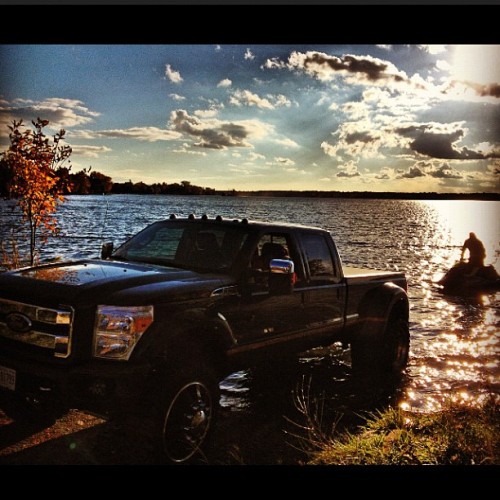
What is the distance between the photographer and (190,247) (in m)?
5.42

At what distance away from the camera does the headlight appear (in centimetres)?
377

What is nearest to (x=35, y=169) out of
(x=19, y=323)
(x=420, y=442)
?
(x=19, y=323)

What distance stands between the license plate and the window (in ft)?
10.4

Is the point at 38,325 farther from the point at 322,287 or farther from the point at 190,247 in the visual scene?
the point at 322,287

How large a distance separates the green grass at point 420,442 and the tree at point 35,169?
7924 mm

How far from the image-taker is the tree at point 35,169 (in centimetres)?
1084

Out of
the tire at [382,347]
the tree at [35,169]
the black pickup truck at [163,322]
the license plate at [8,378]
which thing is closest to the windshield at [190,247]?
the black pickup truck at [163,322]

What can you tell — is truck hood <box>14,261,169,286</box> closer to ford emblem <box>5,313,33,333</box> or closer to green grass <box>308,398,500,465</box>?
ford emblem <box>5,313,33,333</box>

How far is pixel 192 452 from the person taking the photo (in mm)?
4137

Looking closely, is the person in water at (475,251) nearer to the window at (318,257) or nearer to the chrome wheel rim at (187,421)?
the window at (318,257)

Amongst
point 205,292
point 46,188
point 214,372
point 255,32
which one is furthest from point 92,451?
point 46,188

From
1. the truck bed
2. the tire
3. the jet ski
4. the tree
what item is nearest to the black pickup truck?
the truck bed

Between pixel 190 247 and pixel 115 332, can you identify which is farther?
pixel 190 247

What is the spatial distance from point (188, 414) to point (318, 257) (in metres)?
2.67
